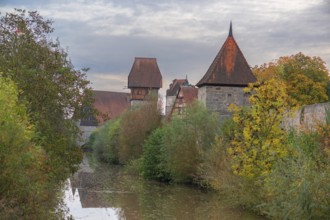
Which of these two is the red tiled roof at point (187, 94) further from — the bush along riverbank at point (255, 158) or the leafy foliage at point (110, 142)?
the leafy foliage at point (110, 142)

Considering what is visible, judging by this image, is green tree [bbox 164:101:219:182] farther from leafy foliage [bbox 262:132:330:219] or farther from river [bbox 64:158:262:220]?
leafy foliage [bbox 262:132:330:219]

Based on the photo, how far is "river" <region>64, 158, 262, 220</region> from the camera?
22859 millimetres

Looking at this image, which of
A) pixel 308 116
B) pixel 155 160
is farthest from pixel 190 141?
pixel 308 116

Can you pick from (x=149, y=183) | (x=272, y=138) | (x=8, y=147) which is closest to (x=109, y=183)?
(x=149, y=183)

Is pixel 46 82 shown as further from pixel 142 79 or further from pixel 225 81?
pixel 142 79

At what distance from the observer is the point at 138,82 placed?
80062 millimetres

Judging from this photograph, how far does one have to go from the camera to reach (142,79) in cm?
8025

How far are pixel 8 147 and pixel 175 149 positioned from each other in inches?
854

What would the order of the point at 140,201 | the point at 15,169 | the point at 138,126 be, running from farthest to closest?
the point at 138,126 → the point at 140,201 → the point at 15,169

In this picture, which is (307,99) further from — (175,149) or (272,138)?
(272,138)

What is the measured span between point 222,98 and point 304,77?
12.6 metres

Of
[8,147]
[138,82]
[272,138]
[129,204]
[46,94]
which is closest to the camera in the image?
[8,147]

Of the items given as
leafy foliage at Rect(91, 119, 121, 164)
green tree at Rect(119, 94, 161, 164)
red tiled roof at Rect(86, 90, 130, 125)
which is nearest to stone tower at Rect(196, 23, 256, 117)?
green tree at Rect(119, 94, 161, 164)

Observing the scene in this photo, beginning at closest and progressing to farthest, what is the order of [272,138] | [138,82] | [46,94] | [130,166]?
[46,94] < [272,138] < [130,166] < [138,82]
